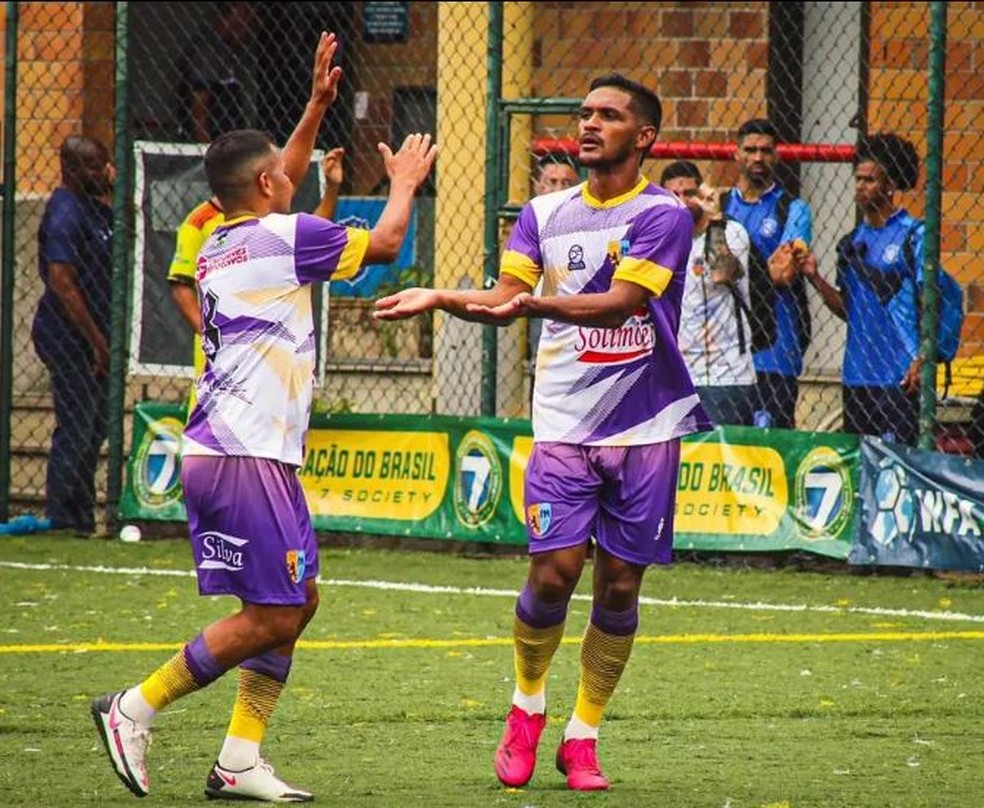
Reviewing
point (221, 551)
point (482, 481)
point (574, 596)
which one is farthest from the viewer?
point (482, 481)

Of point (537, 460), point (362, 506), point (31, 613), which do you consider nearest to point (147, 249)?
point (362, 506)

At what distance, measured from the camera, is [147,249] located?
44.6ft

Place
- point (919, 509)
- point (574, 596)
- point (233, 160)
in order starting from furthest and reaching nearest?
point (919, 509) < point (574, 596) < point (233, 160)

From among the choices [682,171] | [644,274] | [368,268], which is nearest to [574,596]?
[682,171]

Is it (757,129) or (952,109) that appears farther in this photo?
(952,109)

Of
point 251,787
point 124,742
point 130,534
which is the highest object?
point 130,534

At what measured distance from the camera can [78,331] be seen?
13.8 meters

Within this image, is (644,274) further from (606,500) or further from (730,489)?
(730,489)

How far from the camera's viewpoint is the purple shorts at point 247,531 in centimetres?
657

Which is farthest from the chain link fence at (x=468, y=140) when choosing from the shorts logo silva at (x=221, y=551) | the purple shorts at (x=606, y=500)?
the shorts logo silva at (x=221, y=551)

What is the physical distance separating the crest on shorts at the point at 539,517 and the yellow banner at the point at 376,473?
19.2ft

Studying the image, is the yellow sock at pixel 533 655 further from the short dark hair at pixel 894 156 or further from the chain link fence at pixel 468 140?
the short dark hair at pixel 894 156

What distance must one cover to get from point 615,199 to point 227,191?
1.17m

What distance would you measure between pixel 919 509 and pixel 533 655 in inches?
203
